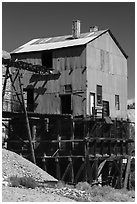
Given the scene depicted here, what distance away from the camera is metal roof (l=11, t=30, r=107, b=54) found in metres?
34.1

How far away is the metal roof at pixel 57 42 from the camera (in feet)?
112

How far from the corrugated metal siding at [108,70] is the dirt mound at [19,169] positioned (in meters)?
10.1

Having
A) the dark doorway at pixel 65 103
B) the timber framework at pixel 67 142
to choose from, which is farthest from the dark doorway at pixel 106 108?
the dark doorway at pixel 65 103

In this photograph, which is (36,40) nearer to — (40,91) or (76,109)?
(40,91)

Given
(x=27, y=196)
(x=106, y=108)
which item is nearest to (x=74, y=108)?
(x=106, y=108)

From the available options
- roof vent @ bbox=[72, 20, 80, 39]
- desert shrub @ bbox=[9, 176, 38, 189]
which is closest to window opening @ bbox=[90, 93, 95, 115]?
roof vent @ bbox=[72, 20, 80, 39]

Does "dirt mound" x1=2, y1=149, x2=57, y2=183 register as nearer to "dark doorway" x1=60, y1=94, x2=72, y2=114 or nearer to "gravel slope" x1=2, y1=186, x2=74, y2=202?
"gravel slope" x1=2, y1=186, x2=74, y2=202

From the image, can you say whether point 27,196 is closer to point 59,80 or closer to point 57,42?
point 59,80

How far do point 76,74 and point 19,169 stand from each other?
11.9 m

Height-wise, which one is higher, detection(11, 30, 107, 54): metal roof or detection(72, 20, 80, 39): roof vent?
detection(72, 20, 80, 39): roof vent

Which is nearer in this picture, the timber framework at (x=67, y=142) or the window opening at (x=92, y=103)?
the timber framework at (x=67, y=142)

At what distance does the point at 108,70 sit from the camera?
36.0 metres

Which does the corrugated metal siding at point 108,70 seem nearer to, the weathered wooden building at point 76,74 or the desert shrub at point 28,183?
the weathered wooden building at point 76,74

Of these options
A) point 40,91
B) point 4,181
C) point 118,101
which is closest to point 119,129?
point 118,101
